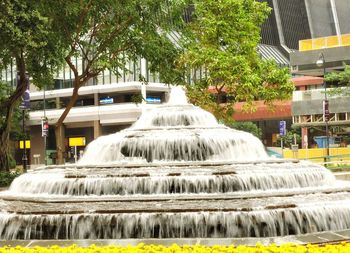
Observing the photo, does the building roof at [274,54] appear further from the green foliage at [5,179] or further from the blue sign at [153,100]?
the green foliage at [5,179]

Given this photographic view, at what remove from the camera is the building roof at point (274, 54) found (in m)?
88.9

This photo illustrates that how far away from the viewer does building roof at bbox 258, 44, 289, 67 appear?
8887 cm

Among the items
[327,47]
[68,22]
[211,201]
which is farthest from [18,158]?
[211,201]

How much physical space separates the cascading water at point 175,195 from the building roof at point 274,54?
2824 inches

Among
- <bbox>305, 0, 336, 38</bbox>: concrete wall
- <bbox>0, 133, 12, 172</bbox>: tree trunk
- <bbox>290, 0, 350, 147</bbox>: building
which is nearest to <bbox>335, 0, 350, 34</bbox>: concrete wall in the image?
<bbox>305, 0, 336, 38</bbox>: concrete wall

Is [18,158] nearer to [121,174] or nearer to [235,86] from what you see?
[235,86]

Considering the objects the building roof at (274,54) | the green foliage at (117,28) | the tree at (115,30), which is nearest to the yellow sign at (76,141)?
the building roof at (274,54)

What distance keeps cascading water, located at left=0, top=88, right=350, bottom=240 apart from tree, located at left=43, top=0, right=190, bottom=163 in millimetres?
9240

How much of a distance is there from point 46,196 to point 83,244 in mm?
4020

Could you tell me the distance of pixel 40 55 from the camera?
25672mm

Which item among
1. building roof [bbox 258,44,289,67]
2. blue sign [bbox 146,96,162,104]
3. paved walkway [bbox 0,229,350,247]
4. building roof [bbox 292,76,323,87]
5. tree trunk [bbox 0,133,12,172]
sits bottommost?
paved walkway [bbox 0,229,350,247]

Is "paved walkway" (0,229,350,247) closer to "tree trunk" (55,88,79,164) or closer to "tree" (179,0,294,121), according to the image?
"tree trunk" (55,88,79,164)

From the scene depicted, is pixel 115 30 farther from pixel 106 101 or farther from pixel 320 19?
pixel 320 19

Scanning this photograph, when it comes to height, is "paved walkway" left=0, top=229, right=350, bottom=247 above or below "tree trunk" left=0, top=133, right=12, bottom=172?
below
